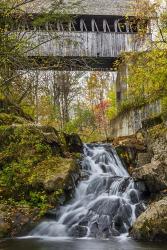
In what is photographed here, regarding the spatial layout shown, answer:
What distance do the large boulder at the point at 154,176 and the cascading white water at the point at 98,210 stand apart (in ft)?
1.62

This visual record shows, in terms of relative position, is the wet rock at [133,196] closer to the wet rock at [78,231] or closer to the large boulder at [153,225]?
the wet rock at [78,231]

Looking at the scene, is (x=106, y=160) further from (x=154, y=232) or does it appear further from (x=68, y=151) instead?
(x=154, y=232)

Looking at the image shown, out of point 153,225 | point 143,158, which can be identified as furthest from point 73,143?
point 153,225

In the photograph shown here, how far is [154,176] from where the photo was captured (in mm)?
12164

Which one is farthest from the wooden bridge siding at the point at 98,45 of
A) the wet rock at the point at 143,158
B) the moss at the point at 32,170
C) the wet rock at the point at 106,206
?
the wet rock at the point at 106,206

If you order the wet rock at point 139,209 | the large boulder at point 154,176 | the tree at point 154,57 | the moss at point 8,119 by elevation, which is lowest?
the wet rock at point 139,209

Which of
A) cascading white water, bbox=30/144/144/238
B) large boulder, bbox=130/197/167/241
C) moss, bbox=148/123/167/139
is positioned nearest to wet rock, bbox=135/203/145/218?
cascading white water, bbox=30/144/144/238

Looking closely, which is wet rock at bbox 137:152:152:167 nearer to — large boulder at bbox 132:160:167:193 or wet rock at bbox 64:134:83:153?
wet rock at bbox 64:134:83:153

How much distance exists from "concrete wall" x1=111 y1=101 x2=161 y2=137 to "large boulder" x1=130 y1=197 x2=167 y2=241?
10859mm

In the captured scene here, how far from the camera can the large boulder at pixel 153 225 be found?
377 inches

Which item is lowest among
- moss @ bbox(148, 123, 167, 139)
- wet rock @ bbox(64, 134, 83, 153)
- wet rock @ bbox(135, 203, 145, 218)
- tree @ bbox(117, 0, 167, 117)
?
wet rock @ bbox(135, 203, 145, 218)

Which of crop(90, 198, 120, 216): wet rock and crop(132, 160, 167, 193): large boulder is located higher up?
crop(132, 160, 167, 193): large boulder

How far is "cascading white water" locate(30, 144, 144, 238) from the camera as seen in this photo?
10719mm

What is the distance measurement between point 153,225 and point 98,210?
2.32m
